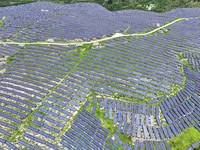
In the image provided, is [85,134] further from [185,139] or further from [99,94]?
[185,139]

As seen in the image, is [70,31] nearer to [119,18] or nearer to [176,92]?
[119,18]

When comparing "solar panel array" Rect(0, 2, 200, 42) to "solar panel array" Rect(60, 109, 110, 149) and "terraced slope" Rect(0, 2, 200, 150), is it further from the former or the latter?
"solar panel array" Rect(60, 109, 110, 149)

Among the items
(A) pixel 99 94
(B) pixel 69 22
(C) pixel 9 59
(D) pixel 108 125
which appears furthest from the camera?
(B) pixel 69 22

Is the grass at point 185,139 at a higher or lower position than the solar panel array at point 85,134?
lower

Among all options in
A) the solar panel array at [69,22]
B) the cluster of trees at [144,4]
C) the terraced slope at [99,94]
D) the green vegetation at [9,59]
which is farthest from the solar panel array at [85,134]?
the cluster of trees at [144,4]

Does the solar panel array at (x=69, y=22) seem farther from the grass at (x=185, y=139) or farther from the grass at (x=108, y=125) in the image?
the grass at (x=185, y=139)

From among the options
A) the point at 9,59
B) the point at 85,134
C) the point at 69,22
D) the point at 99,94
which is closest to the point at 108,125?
the point at 85,134

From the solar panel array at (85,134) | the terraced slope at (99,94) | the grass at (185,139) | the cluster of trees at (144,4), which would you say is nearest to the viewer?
the solar panel array at (85,134)

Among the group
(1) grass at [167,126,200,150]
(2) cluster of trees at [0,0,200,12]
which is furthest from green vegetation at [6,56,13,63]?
(2) cluster of trees at [0,0,200,12]

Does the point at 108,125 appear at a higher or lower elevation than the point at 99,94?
lower
